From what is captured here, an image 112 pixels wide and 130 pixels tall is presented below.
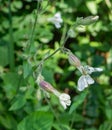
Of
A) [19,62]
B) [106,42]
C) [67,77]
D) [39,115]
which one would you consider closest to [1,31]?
[19,62]

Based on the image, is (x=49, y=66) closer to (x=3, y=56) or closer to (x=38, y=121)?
(x=3, y=56)

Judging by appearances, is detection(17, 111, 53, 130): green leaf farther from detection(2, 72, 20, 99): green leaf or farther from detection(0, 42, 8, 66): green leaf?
detection(0, 42, 8, 66): green leaf

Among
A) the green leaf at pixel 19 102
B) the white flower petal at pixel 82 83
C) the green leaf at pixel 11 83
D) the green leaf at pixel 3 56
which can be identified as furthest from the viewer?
the green leaf at pixel 3 56

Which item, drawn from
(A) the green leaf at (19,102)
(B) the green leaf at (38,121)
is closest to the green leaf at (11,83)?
(A) the green leaf at (19,102)

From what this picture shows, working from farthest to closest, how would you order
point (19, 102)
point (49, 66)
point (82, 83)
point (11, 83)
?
point (49, 66)
point (11, 83)
point (19, 102)
point (82, 83)

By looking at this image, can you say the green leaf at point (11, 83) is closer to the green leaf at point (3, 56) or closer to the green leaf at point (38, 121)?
the green leaf at point (3, 56)

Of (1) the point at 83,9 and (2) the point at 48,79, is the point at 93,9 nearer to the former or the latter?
(1) the point at 83,9

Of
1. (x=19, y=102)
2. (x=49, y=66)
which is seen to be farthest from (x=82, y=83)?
(x=49, y=66)
